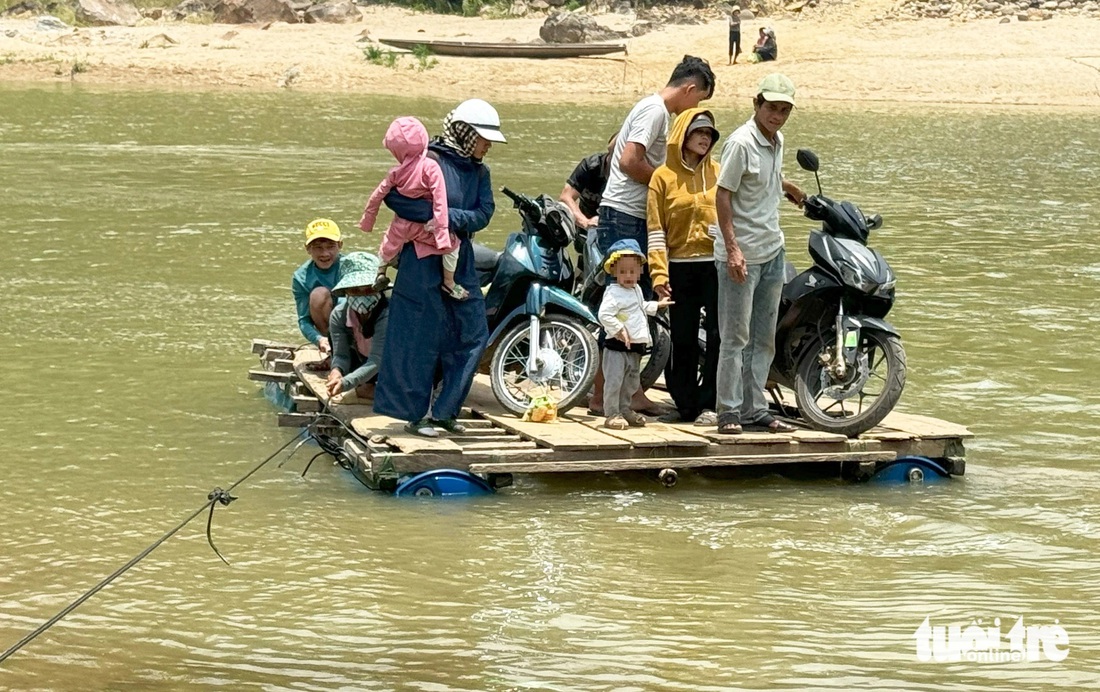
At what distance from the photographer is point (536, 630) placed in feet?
20.7

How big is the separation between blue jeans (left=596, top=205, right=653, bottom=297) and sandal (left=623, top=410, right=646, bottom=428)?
2.14 feet

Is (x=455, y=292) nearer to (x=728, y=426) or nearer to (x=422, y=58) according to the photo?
(x=728, y=426)

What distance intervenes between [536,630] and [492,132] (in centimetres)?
261

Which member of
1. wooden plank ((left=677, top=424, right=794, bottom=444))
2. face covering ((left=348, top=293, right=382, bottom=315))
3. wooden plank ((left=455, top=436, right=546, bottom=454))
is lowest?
wooden plank ((left=677, top=424, right=794, bottom=444))

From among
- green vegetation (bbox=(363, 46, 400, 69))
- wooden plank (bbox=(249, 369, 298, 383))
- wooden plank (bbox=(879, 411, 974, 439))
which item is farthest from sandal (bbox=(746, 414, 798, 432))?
green vegetation (bbox=(363, 46, 400, 69))

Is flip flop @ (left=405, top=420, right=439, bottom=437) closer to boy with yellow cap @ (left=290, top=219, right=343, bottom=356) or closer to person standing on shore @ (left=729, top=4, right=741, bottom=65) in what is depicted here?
boy with yellow cap @ (left=290, top=219, right=343, bottom=356)

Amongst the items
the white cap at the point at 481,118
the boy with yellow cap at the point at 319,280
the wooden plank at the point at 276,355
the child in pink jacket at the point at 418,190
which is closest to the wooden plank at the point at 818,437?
the child in pink jacket at the point at 418,190

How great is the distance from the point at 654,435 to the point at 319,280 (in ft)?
7.31

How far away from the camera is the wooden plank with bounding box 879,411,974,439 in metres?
8.37

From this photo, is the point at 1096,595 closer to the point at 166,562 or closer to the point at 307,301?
the point at 166,562

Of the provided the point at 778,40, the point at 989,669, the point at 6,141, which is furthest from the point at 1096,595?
the point at 778,40

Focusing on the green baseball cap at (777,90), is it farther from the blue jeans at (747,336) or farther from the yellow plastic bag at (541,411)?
the yellow plastic bag at (541,411)

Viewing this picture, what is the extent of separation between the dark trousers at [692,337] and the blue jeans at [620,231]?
201mm

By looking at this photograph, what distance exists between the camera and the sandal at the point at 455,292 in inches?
321
